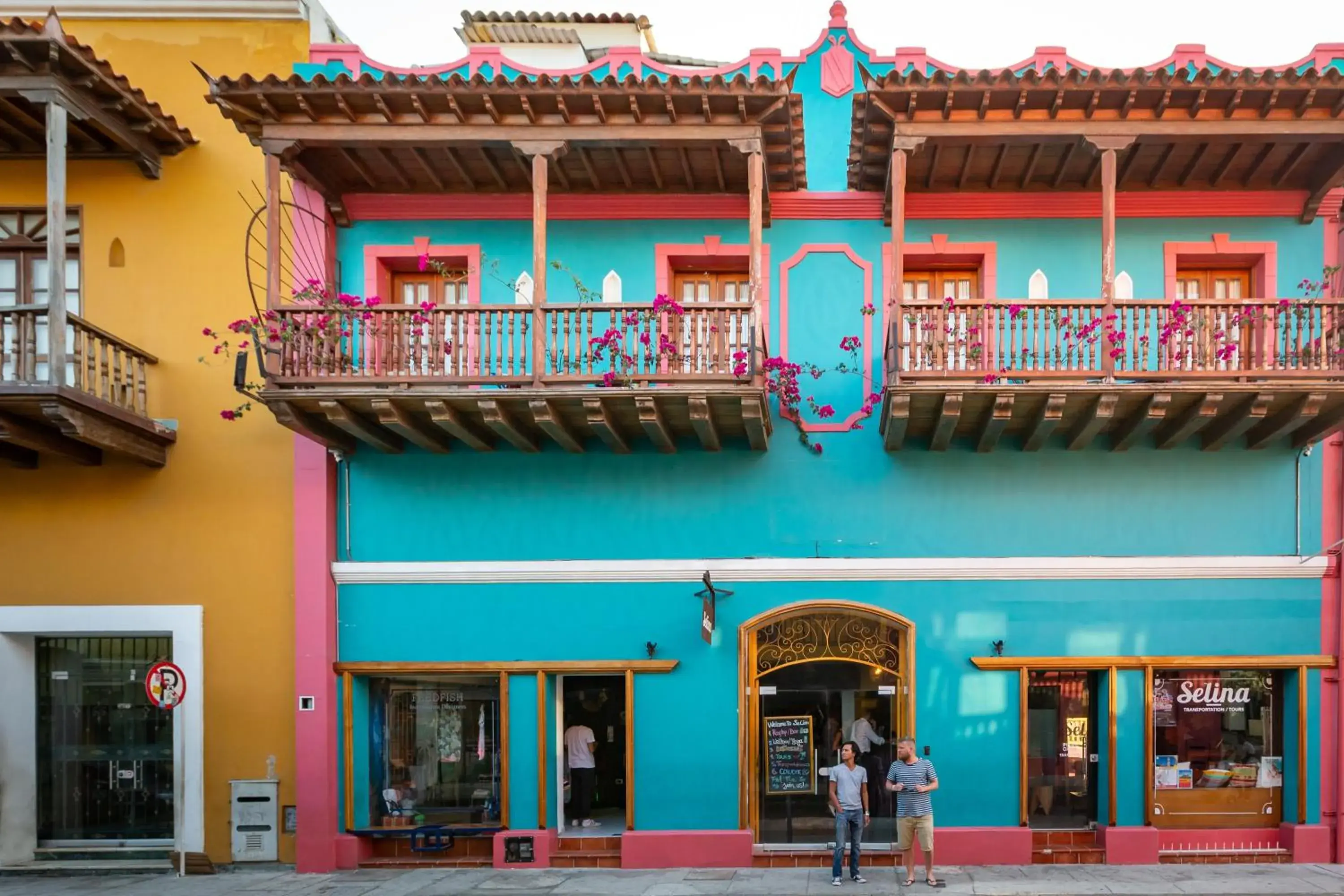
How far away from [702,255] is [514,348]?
8.73 ft

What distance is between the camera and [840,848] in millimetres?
10008

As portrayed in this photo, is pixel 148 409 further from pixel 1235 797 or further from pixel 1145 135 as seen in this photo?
pixel 1235 797

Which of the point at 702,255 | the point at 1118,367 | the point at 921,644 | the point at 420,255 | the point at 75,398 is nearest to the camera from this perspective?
the point at 75,398

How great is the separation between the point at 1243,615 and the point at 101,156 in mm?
14150

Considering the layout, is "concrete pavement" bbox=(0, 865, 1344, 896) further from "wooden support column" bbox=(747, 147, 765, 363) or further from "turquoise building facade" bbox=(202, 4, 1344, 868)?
"wooden support column" bbox=(747, 147, 765, 363)

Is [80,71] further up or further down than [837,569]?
further up

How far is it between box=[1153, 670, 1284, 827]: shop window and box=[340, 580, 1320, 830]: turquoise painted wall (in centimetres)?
28

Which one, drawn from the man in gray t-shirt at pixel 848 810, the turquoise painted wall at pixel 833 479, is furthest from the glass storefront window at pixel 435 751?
the man in gray t-shirt at pixel 848 810

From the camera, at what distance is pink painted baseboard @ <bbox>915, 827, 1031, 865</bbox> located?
1063cm

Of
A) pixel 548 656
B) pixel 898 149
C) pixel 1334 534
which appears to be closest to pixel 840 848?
pixel 548 656

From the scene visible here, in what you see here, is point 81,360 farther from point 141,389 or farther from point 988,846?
point 988,846

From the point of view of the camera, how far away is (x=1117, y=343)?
993cm

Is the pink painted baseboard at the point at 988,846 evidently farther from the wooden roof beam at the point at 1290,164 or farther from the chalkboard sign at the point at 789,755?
the wooden roof beam at the point at 1290,164

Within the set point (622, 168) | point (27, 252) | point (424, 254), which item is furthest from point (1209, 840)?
point (27, 252)
